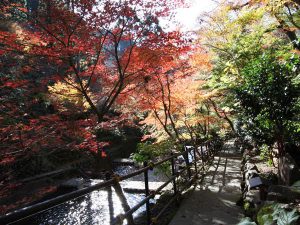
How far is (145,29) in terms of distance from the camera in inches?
273

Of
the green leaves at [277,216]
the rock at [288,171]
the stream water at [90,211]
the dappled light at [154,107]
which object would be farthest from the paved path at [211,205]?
the stream water at [90,211]

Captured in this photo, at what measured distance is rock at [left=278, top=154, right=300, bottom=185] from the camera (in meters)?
5.10

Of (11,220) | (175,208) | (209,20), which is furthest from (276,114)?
(209,20)

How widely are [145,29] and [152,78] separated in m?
3.40

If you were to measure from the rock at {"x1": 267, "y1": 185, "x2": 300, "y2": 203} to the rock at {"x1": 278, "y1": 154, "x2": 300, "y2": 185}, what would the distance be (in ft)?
3.84

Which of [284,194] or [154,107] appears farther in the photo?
[154,107]

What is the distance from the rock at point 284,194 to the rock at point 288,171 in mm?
1171

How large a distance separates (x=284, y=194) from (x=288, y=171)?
132 centimetres

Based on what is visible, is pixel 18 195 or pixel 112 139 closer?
pixel 18 195

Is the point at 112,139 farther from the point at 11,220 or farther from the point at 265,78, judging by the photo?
the point at 11,220

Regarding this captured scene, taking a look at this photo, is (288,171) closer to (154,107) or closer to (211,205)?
(211,205)

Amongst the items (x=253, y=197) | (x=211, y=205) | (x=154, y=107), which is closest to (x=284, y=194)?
(x=253, y=197)

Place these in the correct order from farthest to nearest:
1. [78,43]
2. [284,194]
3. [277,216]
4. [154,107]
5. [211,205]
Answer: [154,107] → [78,43] → [211,205] → [284,194] → [277,216]

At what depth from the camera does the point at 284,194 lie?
161 inches
